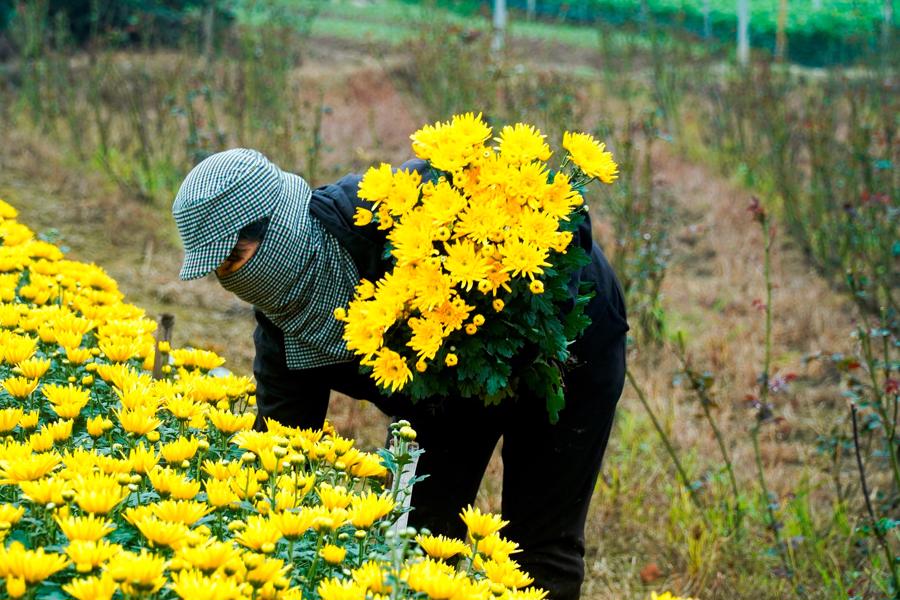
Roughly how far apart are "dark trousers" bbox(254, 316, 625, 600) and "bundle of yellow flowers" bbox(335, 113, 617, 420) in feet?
1.51

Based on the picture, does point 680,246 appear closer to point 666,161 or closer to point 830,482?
point 666,161

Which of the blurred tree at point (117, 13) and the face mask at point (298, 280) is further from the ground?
the blurred tree at point (117, 13)

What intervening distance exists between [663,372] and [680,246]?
2482 mm

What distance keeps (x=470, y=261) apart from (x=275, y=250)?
614 mm

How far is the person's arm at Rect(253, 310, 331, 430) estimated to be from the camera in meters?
2.74

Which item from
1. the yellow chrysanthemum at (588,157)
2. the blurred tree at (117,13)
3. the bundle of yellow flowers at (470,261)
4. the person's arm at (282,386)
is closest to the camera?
the bundle of yellow flowers at (470,261)

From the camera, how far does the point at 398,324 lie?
7.16 ft

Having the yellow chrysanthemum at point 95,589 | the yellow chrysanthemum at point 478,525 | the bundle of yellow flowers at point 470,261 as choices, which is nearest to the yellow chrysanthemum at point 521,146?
the bundle of yellow flowers at point 470,261

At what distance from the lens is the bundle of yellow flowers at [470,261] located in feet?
6.88

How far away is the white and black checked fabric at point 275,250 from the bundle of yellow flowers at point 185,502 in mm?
206

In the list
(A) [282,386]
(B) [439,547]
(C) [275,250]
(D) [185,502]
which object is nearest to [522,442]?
(A) [282,386]

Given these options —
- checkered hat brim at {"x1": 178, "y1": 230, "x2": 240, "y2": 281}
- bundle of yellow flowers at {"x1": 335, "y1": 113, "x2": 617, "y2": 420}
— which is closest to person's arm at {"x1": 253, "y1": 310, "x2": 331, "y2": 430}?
checkered hat brim at {"x1": 178, "y1": 230, "x2": 240, "y2": 281}

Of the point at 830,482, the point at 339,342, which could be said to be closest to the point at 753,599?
the point at 830,482

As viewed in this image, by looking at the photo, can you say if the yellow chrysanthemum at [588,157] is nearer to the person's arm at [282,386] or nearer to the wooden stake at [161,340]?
the person's arm at [282,386]
